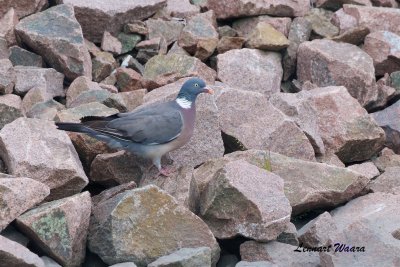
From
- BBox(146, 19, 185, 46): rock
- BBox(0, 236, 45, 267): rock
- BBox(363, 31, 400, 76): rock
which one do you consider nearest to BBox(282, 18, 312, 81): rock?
BBox(363, 31, 400, 76): rock

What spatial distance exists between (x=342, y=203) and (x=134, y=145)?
1848 millimetres

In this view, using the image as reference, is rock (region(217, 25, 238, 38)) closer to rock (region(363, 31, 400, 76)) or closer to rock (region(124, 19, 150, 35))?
rock (region(124, 19, 150, 35))

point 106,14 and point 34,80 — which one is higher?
point 106,14

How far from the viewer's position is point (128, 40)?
9.49 meters

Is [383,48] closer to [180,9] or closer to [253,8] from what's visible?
[253,8]

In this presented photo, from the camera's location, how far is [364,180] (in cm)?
665

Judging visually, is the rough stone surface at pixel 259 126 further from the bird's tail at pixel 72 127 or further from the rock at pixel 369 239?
the bird's tail at pixel 72 127

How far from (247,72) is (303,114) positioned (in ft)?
4.66

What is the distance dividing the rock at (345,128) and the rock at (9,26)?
3.33 m

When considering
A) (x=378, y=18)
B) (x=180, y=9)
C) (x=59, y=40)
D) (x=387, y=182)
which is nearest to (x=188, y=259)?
(x=387, y=182)

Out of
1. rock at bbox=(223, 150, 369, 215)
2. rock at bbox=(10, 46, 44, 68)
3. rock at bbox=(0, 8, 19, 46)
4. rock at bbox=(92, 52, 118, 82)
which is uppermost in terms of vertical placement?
rock at bbox=(223, 150, 369, 215)

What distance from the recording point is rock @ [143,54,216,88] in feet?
28.1

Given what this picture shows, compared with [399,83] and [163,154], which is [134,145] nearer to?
[163,154]

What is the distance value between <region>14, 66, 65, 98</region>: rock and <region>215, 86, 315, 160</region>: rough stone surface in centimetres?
189
